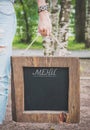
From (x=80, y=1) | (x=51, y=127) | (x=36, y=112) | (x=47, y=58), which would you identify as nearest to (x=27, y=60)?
(x=47, y=58)

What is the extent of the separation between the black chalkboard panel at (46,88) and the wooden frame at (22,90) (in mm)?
44

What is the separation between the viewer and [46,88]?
5688 mm

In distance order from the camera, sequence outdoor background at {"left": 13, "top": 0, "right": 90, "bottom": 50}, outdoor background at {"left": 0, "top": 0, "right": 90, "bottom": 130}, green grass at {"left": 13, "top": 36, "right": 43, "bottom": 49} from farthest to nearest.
→ green grass at {"left": 13, "top": 36, "right": 43, "bottom": 49}
outdoor background at {"left": 13, "top": 0, "right": 90, "bottom": 50}
outdoor background at {"left": 0, "top": 0, "right": 90, "bottom": 130}

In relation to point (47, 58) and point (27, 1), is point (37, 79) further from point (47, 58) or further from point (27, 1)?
point (27, 1)

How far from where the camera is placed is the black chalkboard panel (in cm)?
559

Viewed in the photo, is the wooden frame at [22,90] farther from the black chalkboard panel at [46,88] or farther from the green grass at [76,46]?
the green grass at [76,46]

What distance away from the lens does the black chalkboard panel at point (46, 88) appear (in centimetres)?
559

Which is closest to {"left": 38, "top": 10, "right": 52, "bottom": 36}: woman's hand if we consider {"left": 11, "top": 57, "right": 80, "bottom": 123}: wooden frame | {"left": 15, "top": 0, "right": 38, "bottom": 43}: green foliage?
{"left": 11, "top": 57, "right": 80, "bottom": 123}: wooden frame

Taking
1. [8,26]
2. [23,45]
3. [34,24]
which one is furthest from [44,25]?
[34,24]

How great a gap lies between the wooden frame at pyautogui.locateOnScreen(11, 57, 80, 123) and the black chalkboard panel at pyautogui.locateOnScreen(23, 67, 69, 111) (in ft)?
0.14

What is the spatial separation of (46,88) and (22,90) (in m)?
0.23

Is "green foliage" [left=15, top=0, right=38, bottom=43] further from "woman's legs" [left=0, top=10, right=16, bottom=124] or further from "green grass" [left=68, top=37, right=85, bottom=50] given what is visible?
"woman's legs" [left=0, top=10, right=16, bottom=124]

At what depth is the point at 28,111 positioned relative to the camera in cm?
582

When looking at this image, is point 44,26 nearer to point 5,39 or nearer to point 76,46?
point 5,39
